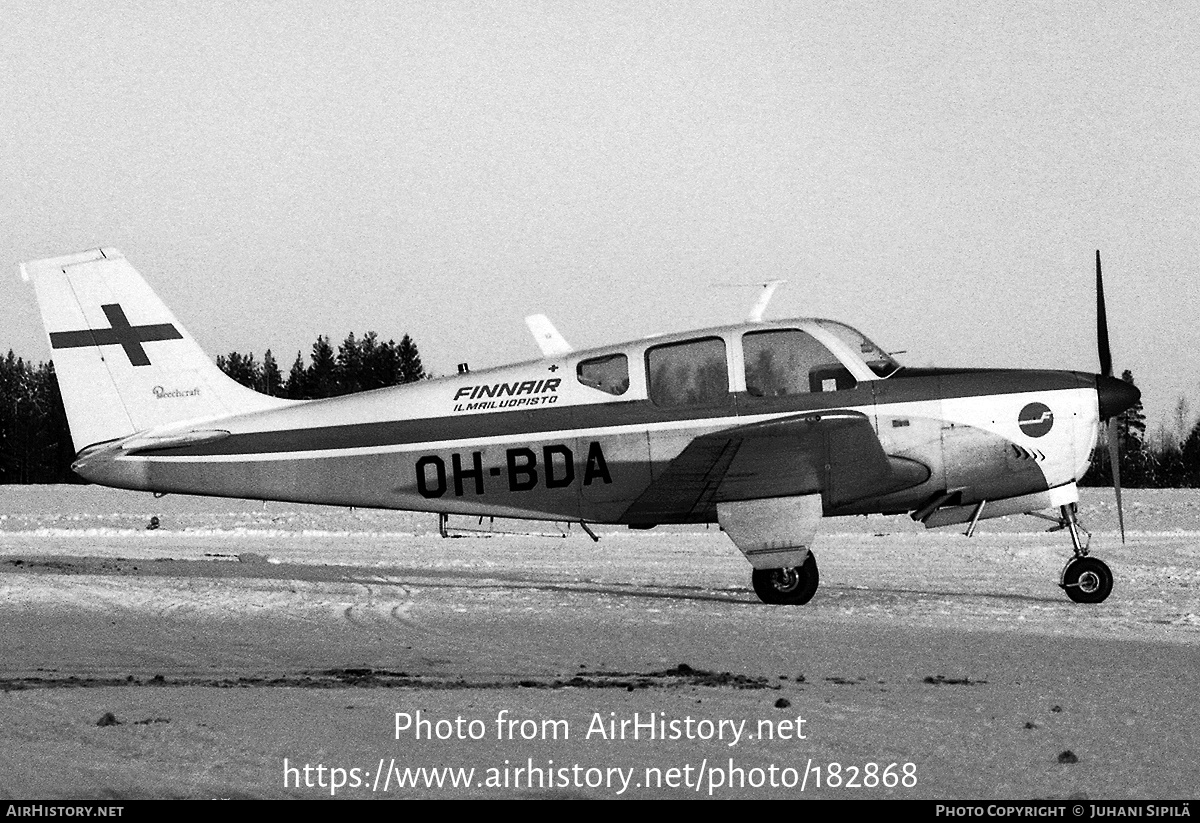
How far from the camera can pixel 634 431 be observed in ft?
39.9

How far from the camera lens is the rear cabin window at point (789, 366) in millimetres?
11891

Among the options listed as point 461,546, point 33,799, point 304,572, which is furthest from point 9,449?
point 33,799

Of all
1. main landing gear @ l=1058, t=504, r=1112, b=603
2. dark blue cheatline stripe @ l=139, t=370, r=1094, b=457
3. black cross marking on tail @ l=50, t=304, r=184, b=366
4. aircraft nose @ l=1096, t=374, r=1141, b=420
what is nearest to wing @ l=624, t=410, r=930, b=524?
dark blue cheatline stripe @ l=139, t=370, r=1094, b=457

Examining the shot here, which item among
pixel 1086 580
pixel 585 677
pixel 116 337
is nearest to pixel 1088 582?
pixel 1086 580

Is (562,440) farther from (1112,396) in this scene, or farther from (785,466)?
(1112,396)

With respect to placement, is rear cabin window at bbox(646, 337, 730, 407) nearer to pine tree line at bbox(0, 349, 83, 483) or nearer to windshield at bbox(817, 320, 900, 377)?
windshield at bbox(817, 320, 900, 377)

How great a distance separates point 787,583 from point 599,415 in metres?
2.33

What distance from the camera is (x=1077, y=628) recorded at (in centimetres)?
980

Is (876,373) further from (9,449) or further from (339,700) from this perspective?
(9,449)

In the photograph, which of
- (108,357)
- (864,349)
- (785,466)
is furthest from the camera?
(108,357)

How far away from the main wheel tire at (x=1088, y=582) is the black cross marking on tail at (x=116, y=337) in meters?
9.13

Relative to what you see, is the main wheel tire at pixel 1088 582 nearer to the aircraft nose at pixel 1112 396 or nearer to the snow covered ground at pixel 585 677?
the snow covered ground at pixel 585 677

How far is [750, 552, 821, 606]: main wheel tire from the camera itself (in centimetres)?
1184

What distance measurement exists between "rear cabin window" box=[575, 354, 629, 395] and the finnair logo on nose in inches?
143
